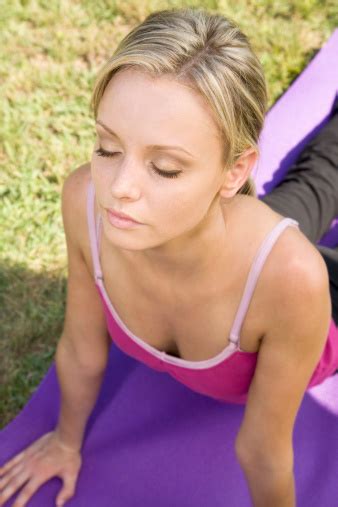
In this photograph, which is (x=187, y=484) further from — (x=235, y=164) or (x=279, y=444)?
(x=235, y=164)

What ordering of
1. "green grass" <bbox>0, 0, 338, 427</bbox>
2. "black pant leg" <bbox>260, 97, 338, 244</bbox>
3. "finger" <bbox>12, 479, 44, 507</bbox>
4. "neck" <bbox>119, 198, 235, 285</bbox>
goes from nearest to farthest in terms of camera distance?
"neck" <bbox>119, 198, 235, 285</bbox>
"finger" <bbox>12, 479, 44, 507</bbox>
"black pant leg" <bbox>260, 97, 338, 244</bbox>
"green grass" <bbox>0, 0, 338, 427</bbox>

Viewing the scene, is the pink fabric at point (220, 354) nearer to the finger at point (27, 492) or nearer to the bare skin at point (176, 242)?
the bare skin at point (176, 242)

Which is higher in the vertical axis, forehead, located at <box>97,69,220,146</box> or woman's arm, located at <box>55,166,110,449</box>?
forehead, located at <box>97,69,220,146</box>

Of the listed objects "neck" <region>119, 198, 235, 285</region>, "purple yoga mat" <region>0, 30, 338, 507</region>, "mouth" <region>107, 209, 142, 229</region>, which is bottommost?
"purple yoga mat" <region>0, 30, 338, 507</region>

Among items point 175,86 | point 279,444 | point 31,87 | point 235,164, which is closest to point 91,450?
point 279,444

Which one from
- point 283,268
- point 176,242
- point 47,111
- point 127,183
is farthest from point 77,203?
point 47,111

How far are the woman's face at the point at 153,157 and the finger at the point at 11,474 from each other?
3.36 feet

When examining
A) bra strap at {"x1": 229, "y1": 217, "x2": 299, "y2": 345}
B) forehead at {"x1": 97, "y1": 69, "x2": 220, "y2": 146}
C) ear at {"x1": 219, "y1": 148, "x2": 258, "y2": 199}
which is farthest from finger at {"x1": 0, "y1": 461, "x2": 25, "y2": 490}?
forehead at {"x1": 97, "y1": 69, "x2": 220, "y2": 146}

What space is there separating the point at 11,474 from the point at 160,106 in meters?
1.32

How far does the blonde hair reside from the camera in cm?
119

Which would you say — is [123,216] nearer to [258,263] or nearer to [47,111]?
[258,263]

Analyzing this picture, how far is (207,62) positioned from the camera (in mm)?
1213

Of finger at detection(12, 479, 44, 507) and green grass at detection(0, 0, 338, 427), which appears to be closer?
finger at detection(12, 479, 44, 507)

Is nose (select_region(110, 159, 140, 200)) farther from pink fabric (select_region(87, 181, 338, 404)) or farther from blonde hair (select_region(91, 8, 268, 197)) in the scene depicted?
pink fabric (select_region(87, 181, 338, 404))
